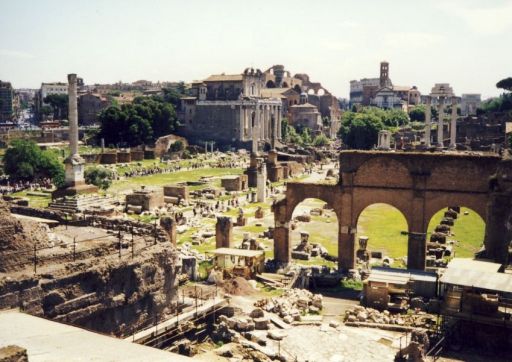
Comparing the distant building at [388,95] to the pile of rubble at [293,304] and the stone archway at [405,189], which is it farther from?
the pile of rubble at [293,304]

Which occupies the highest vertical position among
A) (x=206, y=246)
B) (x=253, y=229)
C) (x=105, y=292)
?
(x=105, y=292)

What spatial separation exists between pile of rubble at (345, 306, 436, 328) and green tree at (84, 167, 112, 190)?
107ft

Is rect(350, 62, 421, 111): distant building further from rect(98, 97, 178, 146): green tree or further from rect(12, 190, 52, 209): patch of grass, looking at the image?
rect(12, 190, 52, 209): patch of grass

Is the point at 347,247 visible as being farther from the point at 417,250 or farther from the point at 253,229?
the point at 253,229

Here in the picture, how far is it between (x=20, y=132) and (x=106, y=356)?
86118 millimetres

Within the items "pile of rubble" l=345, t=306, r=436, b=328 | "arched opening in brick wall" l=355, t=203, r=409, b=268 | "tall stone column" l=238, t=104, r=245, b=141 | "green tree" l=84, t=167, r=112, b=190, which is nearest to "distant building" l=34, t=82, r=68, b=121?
"tall stone column" l=238, t=104, r=245, b=141

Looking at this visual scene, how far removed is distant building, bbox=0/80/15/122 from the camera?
131288 mm

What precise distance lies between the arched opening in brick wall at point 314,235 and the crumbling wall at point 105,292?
13.4 m

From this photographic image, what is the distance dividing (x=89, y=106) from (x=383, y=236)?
9503cm

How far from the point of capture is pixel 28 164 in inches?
2055

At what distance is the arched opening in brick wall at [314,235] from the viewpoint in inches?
1202

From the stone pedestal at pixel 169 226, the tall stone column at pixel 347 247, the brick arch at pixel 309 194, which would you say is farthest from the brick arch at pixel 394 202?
the stone pedestal at pixel 169 226

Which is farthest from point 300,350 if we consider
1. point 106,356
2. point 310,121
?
point 310,121

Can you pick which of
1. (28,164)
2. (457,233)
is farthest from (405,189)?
(28,164)
